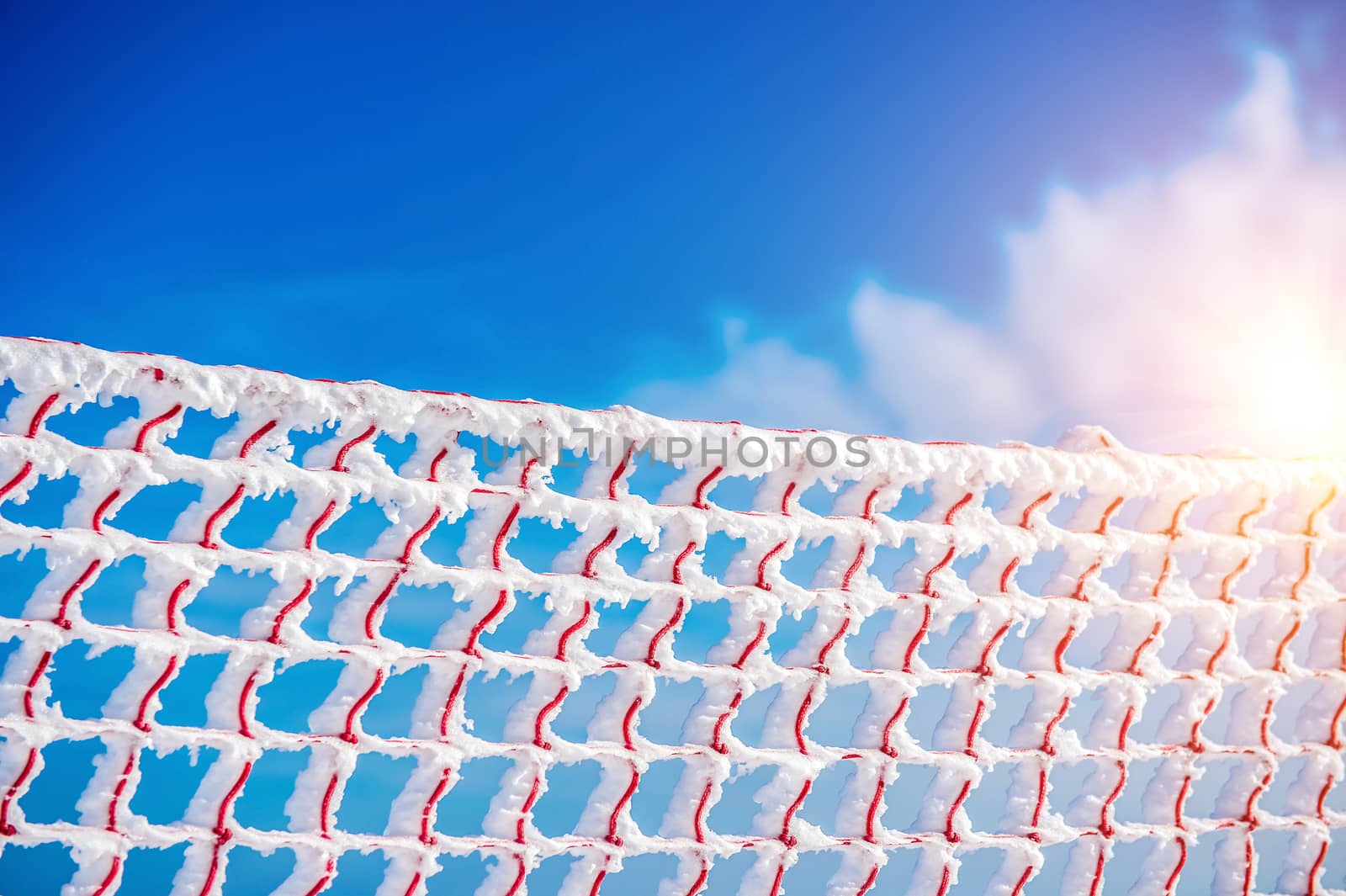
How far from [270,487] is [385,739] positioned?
1.77 feet

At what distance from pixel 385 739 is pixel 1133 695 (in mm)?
1832

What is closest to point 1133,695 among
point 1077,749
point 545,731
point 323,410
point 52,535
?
point 1077,749

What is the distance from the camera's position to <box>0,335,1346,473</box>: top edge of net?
1.80 metres

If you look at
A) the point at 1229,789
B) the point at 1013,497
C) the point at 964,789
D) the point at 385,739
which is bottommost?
the point at 385,739

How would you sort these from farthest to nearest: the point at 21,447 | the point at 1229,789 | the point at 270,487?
1. the point at 1229,789
2. the point at 270,487
3. the point at 21,447

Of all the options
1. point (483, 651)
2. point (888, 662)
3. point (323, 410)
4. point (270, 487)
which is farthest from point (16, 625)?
point (888, 662)

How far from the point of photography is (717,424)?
2.21 m

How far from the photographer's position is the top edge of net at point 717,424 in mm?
1799

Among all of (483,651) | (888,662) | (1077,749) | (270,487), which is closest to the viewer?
(270,487)

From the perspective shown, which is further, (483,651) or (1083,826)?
(1083,826)

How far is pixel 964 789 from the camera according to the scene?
8.10ft

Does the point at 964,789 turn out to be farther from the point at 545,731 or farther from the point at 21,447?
the point at 21,447

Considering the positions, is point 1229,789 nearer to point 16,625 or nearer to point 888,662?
point 888,662

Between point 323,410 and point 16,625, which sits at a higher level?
point 323,410
